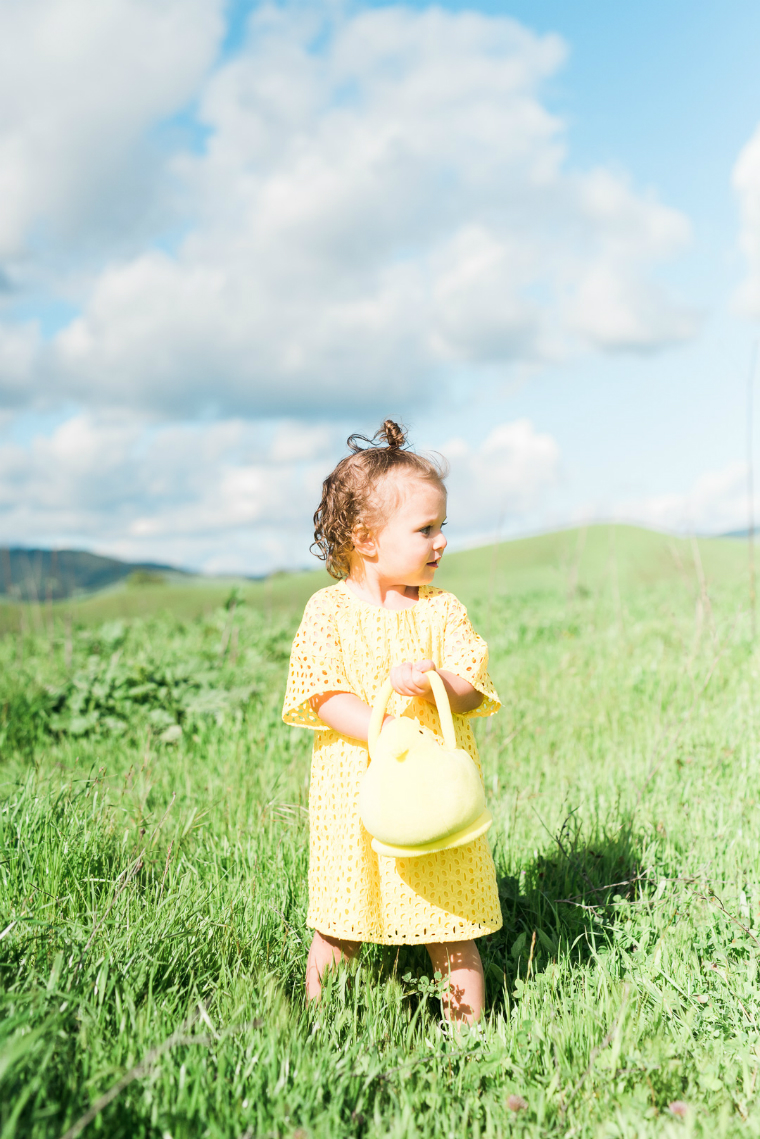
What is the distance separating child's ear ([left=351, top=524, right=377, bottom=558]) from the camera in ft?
7.25

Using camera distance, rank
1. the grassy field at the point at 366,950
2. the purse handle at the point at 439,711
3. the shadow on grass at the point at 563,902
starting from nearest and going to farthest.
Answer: the grassy field at the point at 366,950, the purse handle at the point at 439,711, the shadow on grass at the point at 563,902

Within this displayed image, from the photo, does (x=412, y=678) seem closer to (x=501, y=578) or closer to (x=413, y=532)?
(x=413, y=532)

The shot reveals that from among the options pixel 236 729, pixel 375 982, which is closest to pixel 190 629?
pixel 236 729

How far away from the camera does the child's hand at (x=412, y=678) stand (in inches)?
75.4

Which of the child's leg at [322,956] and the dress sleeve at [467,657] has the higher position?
the dress sleeve at [467,657]

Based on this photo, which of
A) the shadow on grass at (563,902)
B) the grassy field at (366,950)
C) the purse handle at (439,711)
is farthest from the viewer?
the shadow on grass at (563,902)

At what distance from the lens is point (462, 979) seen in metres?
2.05

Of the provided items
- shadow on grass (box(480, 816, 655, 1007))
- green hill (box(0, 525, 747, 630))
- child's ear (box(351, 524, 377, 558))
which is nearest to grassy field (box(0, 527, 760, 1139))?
shadow on grass (box(480, 816, 655, 1007))

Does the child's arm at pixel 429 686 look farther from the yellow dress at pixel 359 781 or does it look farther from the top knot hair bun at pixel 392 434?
the top knot hair bun at pixel 392 434

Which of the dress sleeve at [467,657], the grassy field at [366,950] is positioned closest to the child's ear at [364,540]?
the dress sleeve at [467,657]

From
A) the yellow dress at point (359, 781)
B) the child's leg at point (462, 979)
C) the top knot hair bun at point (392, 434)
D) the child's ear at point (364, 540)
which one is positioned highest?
the top knot hair bun at point (392, 434)

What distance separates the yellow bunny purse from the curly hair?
0.62 meters

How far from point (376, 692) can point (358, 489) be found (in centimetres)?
57

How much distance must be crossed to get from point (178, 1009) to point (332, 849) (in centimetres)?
52
